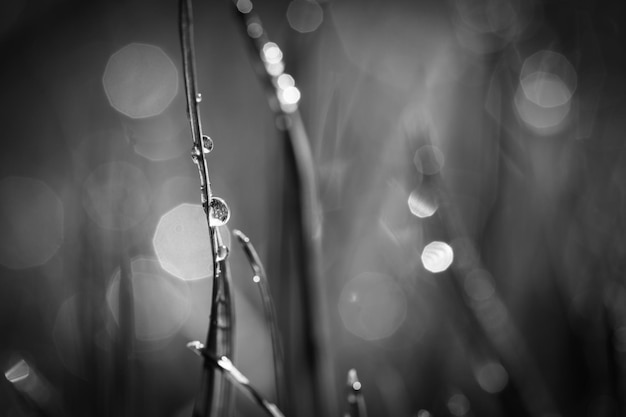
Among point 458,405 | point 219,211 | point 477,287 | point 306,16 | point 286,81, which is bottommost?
point 458,405

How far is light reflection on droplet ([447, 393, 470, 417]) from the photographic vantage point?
1.66 feet

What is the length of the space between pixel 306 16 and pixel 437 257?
0.38 metres

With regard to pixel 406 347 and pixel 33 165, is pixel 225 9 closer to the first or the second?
pixel 33 165

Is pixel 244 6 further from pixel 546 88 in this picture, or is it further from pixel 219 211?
pixel 546 88

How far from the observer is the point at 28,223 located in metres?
0.91

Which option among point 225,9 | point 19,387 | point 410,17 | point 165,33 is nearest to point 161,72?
point 165,33

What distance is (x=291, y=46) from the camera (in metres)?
0.63

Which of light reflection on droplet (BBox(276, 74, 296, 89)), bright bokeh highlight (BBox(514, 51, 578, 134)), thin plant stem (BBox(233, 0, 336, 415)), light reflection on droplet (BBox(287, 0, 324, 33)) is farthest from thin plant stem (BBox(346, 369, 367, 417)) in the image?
bright bokeh highlight (BBox(514, 51, 578, 134))

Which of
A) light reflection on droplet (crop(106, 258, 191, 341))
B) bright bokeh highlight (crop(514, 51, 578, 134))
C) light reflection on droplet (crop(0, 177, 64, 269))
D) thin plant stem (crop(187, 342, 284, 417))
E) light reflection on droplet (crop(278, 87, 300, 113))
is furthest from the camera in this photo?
bright bokeh highlight (crop(514, 51, 578, 134))

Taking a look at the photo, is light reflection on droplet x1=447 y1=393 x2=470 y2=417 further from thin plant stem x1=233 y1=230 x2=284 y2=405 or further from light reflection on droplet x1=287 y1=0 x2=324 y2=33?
light reflection on droplet x1=287 y1=0 x2=324 y2=33

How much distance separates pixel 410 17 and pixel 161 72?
568 mm

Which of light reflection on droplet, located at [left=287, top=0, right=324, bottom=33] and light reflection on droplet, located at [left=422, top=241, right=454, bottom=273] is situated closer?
light reflection on droplet, located at [left=422, top=241, right=454, bottom=273]

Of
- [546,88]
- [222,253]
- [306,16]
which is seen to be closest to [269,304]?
[222,253]

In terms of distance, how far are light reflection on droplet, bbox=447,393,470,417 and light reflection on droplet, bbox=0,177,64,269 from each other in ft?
1.96
